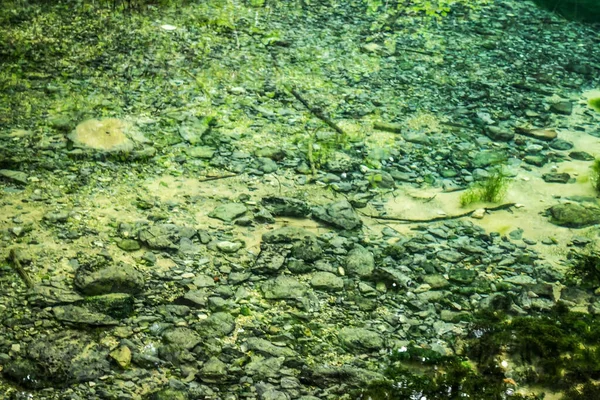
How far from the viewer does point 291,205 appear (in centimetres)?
437

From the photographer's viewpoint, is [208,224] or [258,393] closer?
[258,393]

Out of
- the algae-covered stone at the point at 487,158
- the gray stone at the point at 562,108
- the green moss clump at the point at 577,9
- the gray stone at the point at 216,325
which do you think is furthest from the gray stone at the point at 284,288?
the green moss clump at the point at 577,9

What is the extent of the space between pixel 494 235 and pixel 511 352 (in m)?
1.13

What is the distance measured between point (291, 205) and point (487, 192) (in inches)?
53.9

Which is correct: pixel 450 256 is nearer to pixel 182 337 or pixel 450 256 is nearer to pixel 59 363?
pixel 182 337

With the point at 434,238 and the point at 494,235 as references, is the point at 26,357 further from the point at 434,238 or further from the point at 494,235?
the point at 494,235

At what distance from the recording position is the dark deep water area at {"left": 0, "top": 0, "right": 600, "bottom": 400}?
127 inches

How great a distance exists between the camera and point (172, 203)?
430 centimetres

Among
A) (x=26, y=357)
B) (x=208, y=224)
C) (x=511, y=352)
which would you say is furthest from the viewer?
(x=208, y=224)

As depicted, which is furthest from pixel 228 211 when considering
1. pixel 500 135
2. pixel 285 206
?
pixel 500 135

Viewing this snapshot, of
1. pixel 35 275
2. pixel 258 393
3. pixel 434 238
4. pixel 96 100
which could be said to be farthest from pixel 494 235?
pixel 96 100

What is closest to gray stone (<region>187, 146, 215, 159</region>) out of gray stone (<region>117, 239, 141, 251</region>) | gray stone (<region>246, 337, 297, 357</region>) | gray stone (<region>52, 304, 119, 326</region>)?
gray stone (<region>117, 239, 141, 251</region>)

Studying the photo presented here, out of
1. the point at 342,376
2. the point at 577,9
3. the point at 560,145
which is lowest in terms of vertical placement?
the point at 342,376

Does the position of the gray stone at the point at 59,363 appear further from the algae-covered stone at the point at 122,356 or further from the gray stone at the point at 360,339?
the gray stone at the point at 360,339
